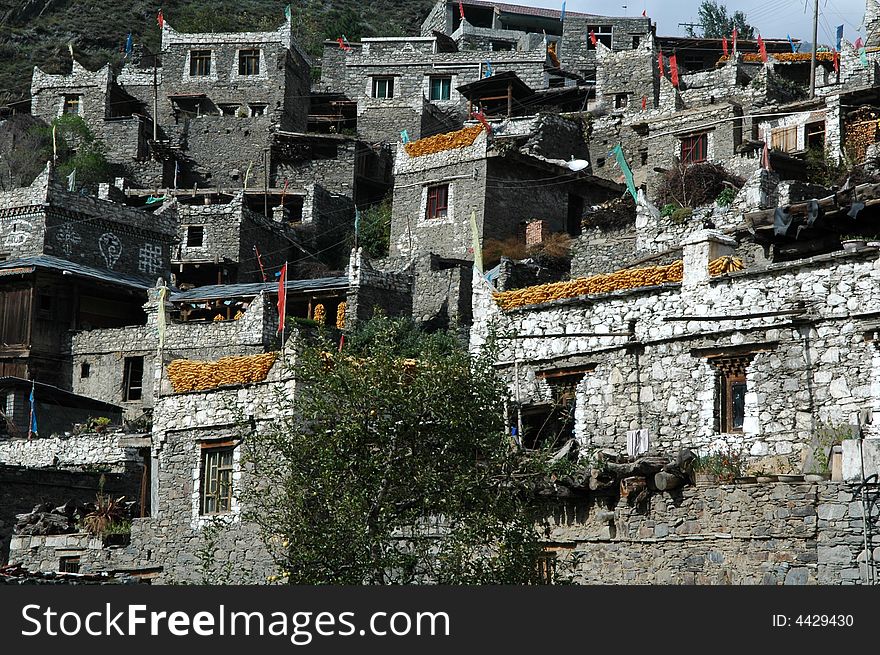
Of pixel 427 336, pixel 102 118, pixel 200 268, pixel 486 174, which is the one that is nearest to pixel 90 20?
pixel 102 118

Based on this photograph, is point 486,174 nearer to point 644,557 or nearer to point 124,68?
point 644,557

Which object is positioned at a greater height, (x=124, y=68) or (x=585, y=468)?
(x=124, y=68)

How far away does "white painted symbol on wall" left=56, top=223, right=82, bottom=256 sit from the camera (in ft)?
151

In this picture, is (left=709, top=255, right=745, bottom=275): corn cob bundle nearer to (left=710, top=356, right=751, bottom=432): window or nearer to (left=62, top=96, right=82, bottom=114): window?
(left=710, top=356, right=751, bottom=432): window

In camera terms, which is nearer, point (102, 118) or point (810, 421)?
point (810, 421)

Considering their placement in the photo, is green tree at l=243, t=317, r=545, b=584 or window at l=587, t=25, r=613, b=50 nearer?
green tree at l=243, t=317, r=545, b=584

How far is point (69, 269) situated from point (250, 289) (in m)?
5.57

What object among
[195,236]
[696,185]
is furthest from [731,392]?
[195,236]

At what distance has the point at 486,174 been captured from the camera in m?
44.8

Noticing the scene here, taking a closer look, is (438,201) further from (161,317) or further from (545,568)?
(545,568)

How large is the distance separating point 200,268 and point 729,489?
33895mm

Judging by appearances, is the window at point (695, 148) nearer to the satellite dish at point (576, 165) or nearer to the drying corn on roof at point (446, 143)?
the satellite dish at point (576, 165)

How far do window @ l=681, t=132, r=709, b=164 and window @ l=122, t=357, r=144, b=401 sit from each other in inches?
753

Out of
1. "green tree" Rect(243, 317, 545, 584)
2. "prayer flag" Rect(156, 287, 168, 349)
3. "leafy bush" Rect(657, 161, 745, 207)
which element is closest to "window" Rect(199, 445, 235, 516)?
"green tree" Rect(243, 317, 545, 584)
